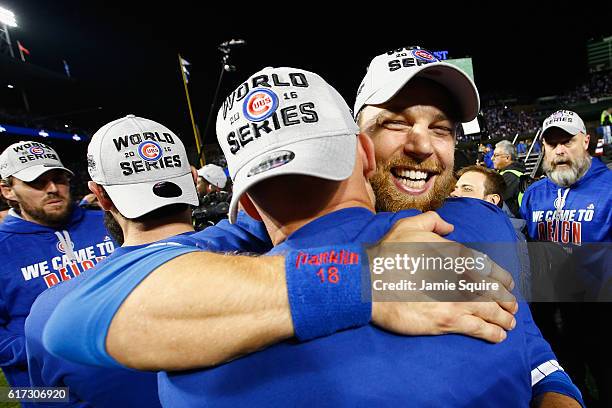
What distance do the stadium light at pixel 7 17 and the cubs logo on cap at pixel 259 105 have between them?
28.3 meters

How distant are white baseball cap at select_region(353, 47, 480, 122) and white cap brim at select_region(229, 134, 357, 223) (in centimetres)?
54

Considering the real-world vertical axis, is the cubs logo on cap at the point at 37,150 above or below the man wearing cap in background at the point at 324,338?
above

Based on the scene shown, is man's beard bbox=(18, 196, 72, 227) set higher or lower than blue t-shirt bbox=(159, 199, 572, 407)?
higher

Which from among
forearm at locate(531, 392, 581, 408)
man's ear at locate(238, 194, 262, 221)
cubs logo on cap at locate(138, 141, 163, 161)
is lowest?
forearm at locate(531, 392, 581, 408)

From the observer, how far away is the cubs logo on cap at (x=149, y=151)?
5.68 feet

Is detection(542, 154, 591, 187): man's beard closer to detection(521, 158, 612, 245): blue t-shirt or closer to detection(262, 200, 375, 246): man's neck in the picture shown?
detection(521, 158, 612, 245): blue t-shirt

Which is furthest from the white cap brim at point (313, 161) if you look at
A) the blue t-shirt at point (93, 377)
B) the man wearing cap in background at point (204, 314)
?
the blue t-shirt at point (93, 377)

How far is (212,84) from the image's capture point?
25188 millimetres

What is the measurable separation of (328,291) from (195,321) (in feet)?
0.82

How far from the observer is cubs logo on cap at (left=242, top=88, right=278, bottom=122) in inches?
32.9

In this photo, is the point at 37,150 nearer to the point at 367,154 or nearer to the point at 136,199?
the point at 136,199

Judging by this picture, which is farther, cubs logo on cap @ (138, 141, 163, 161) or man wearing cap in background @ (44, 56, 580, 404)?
cubs logo on cap @ (138, 141, 163, 161)

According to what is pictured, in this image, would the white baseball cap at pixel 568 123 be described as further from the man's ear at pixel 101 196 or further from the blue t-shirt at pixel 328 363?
the man's ear at pixel 101 196

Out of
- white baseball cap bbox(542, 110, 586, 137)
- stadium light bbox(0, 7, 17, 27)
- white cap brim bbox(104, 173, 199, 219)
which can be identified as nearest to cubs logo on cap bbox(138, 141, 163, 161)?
white cap brim bbox(104, 173, 199, 219)
